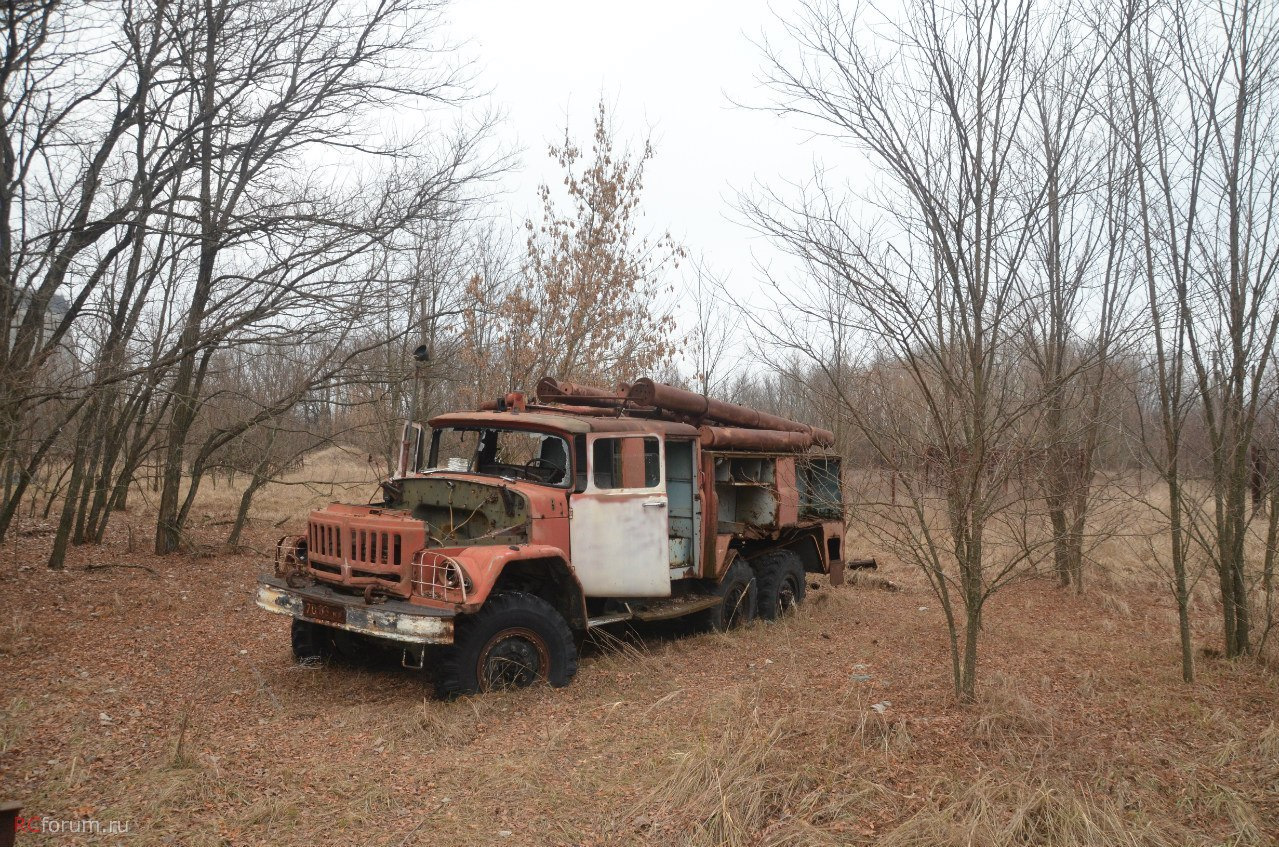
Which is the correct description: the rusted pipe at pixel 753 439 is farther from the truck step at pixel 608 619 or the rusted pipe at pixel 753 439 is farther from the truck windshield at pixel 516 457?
the truck step at pixel 608 619

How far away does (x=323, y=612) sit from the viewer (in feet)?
18.2

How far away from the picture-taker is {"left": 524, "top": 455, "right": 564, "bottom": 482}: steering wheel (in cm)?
695

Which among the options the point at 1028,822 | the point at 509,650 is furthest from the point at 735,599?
the point at 1028,822

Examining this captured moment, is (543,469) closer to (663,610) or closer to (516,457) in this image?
(516,457)

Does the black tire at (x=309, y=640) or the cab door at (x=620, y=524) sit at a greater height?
the cab door at (x=620, y=524)

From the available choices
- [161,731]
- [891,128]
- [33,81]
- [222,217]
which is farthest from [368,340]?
[891,128]

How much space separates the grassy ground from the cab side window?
4.67 feet

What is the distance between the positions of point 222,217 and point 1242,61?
9.46 meters

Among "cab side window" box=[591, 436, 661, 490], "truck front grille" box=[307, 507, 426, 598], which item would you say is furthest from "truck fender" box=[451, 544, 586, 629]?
"cab side window" box=[591, 436, 661, 490]

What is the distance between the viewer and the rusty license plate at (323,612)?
5.42m

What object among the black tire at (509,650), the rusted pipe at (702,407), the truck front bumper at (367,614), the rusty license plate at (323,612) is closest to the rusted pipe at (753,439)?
the rusted pipe at (702,407)

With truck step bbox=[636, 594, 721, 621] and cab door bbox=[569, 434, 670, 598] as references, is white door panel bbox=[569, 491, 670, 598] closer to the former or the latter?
cab door bbox=[569, 434, 670, 598]

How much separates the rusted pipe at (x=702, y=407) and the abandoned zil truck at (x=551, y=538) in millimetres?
21

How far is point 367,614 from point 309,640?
1496 mm
